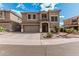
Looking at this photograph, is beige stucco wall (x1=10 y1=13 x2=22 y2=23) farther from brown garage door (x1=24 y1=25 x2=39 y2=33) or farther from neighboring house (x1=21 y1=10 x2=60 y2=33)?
brown garage door (x1=24 y1=25 x2=39 y2=33)

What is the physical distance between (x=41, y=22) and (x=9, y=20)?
5.89 ft

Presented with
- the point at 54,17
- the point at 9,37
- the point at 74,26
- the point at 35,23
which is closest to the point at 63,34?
the point at 74,26

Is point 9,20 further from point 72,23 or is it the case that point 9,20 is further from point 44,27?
point 72,23

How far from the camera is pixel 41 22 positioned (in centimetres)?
922

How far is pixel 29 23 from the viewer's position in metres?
9.64

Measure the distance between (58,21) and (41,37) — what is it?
A: 1498 mm

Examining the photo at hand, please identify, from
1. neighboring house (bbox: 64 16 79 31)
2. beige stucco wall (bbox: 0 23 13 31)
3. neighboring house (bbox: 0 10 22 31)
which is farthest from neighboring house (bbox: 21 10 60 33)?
beige stucco wall (bbox: 0 23 13 31)

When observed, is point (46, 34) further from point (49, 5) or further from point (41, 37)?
Result: point (49, 5)

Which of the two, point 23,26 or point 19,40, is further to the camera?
point 23,26

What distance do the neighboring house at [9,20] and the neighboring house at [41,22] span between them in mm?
353

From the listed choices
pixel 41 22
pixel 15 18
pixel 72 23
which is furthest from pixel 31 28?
pixel 72 23

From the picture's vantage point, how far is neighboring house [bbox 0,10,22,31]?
28.2ft

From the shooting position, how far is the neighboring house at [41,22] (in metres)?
8.58

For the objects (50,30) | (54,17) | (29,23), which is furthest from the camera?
(29,23)
